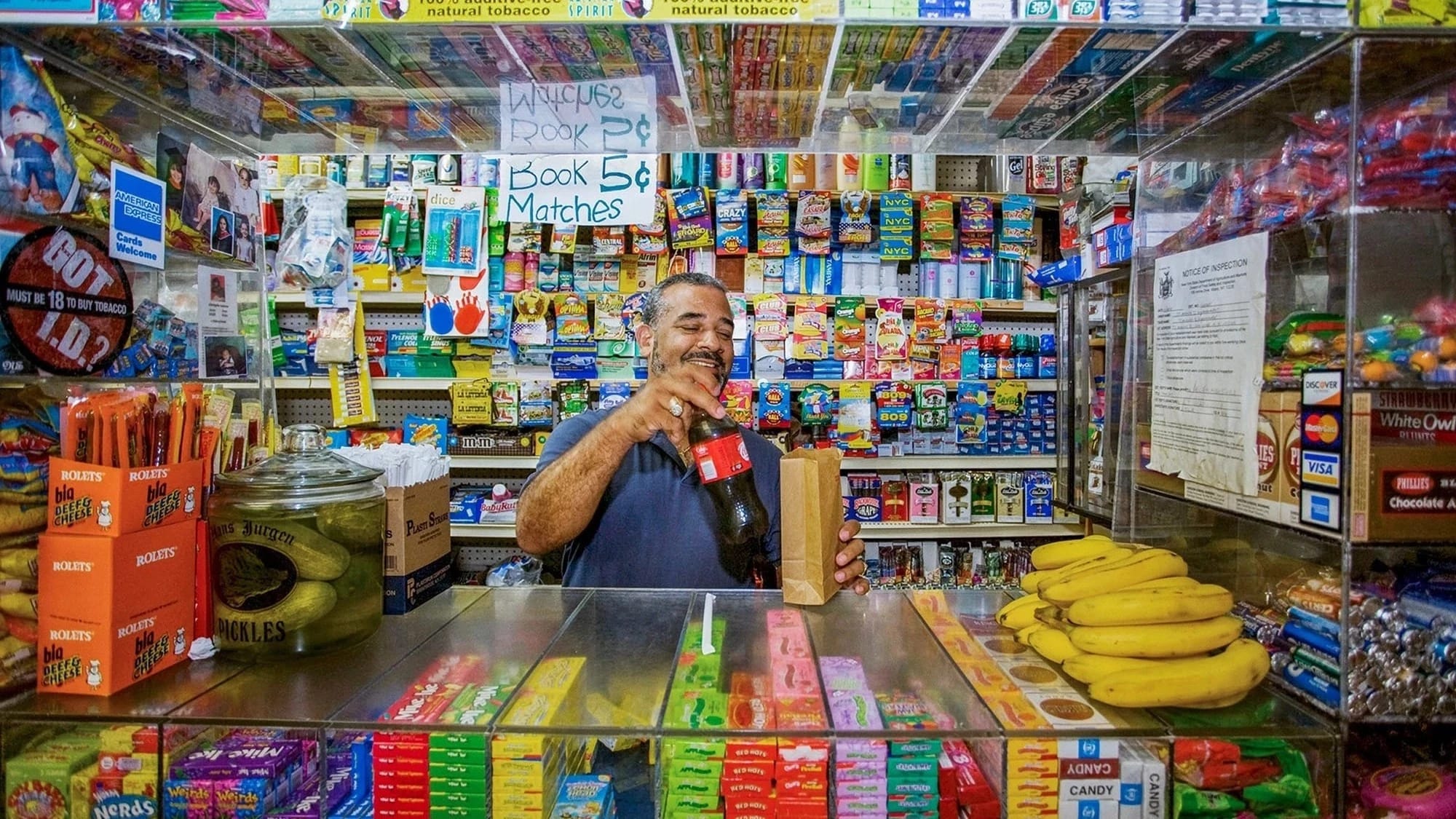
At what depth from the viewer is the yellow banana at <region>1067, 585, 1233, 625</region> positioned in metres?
1.09

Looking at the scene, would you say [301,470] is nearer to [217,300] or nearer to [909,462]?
[217,300]

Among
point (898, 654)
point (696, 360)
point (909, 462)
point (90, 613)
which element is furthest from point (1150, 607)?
point (909, 462)

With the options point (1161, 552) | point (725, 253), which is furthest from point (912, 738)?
point (725, 253)

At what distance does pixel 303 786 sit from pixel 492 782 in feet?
0.85

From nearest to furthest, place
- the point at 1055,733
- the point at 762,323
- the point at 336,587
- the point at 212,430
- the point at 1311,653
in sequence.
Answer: the point at 1055,733
the point at 1311,653
the point at 336,587
the point at 212,430
the point at 762,323

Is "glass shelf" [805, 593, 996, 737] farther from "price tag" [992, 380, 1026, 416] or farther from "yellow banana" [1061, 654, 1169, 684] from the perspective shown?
"price tag" [992, 380, 1026, 416]

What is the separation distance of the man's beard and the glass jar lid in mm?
1010

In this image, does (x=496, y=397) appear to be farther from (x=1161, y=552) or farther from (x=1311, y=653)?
(x=1311, y=653)

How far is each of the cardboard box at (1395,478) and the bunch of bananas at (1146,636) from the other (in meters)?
0.22

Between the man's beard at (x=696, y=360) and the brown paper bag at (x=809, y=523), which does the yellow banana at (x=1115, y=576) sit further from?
the man's beard at (x=696, y=360)

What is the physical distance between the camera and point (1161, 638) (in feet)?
3.53

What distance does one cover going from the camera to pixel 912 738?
3.08 feet

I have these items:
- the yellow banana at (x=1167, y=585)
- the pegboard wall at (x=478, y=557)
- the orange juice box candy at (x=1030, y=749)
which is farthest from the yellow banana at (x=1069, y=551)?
the pegboard wall at (x=478, y=557)

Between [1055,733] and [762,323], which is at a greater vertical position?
[762,323]
